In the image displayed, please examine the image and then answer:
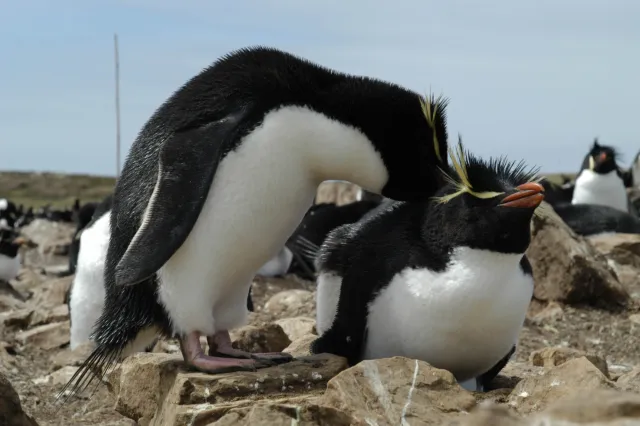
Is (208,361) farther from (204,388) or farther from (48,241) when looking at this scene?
(48,241)

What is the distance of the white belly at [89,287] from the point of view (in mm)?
7180

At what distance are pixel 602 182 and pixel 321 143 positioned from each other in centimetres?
1266

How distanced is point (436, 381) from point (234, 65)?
1498 millimetres

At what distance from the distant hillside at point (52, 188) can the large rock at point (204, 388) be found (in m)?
34.4

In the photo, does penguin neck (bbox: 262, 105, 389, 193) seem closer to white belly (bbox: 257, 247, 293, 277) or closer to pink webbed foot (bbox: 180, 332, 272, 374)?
pink webbed foot (bbox: 180, 332, 272, 374)

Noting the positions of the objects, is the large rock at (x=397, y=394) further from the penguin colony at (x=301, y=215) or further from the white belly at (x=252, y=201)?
the white belly at (x=252, y=201)

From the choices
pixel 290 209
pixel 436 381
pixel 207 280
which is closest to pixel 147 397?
pixel 207 280

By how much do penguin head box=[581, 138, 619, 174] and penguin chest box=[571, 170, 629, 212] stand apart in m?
0.08

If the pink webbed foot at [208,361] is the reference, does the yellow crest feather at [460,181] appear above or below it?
above

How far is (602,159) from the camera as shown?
50.9 ft

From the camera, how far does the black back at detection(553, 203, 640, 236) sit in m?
11.9

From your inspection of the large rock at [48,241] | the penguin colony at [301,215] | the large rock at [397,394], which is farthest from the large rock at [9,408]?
the large rock at [48,241]

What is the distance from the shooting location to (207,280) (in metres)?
3.72

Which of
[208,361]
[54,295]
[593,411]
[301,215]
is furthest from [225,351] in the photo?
[54,295]
